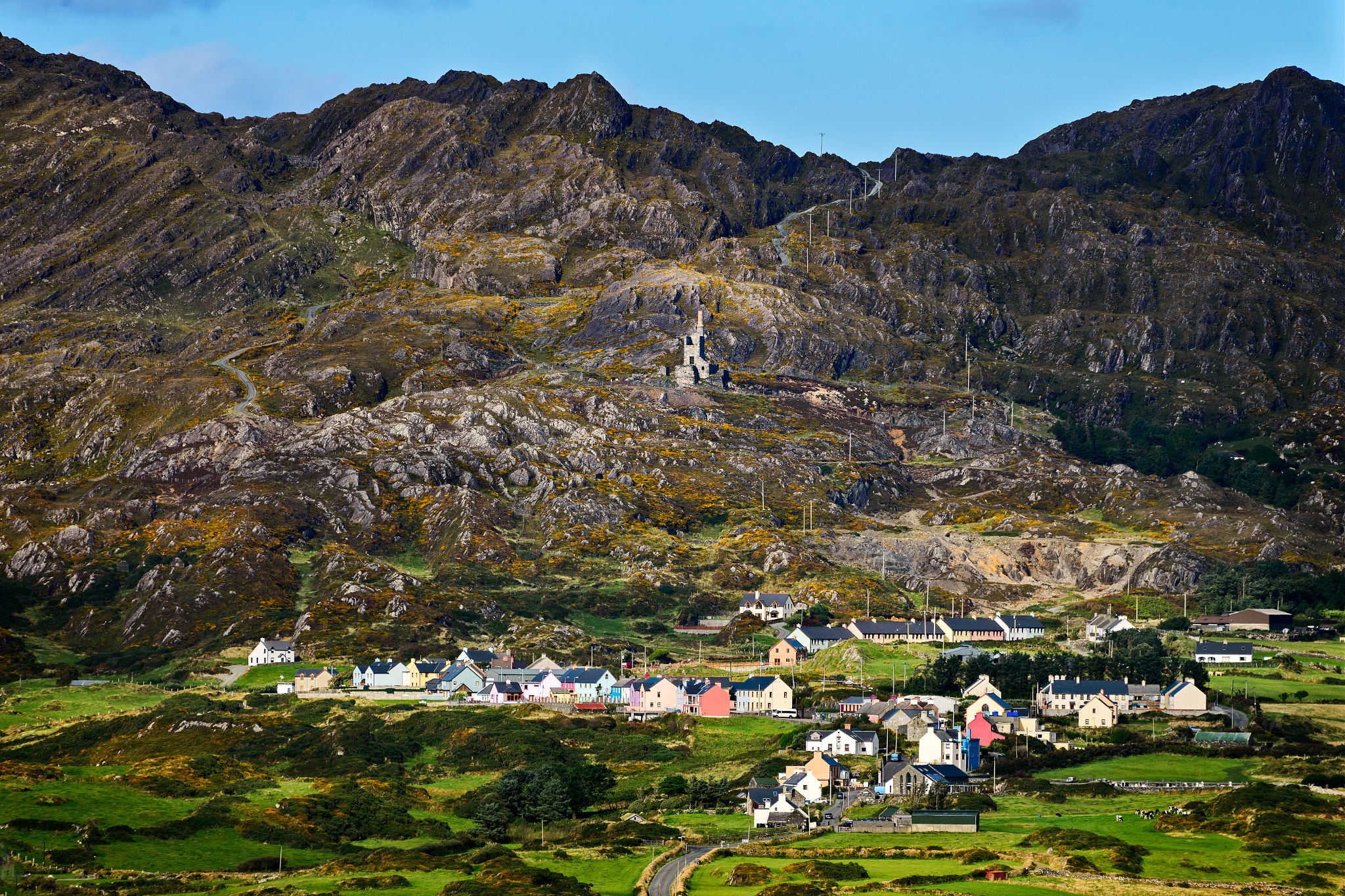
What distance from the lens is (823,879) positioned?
6906cm

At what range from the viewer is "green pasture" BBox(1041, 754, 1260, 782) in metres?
94.8

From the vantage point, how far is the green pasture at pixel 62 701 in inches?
5012

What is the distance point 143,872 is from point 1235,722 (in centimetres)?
8645

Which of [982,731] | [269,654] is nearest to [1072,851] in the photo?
[982,731]

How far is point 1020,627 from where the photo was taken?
164m

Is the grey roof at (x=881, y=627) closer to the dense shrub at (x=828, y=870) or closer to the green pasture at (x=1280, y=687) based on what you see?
the green pasture at (x=1280, y=687)

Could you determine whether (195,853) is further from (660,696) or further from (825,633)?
(825,633)

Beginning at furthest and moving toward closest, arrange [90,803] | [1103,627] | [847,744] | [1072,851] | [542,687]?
[1103,627], [542,687], [847,744], [90,803], [1072,851]

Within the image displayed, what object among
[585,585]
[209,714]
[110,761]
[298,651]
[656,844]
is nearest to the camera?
[656,844]

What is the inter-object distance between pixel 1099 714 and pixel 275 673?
301 feet

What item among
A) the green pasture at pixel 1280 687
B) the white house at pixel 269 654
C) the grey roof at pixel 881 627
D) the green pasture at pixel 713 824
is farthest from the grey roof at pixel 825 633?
the green pasture at pixel 713 824

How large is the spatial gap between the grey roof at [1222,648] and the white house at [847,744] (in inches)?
2328

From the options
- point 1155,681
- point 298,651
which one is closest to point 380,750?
point 298,651

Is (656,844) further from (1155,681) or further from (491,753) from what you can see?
(1155,681)
